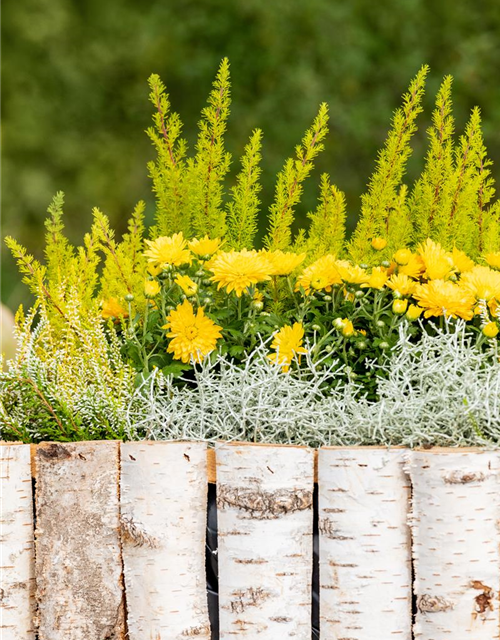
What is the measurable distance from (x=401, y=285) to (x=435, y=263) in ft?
0.31

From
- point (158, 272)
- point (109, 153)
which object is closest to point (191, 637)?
point (158, 272)

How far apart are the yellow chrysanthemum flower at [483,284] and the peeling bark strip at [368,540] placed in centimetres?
43

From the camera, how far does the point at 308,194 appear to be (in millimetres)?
4617

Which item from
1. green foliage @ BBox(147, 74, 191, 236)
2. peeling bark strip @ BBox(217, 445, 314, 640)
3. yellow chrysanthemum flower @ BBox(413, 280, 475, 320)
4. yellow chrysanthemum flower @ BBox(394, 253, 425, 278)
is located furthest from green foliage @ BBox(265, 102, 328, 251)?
peeling bark strip @ BBox(217, 445, 314, 640)

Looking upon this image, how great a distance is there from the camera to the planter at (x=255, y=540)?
4.37ft

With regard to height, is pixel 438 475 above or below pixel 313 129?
below

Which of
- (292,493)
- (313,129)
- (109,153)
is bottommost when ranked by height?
(292,493)

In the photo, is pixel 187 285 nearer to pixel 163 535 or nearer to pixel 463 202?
pixel 163 535

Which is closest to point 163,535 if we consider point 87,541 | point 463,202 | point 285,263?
point 87,541

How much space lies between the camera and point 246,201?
6.48 ft

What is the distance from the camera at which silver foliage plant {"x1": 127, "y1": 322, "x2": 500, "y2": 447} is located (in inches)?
56.4

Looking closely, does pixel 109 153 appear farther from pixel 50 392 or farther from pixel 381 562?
pixel 381 562

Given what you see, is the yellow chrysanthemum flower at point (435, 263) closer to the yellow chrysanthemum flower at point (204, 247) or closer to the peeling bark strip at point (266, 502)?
the yellow chrysanthemum flower at point (204, 247)

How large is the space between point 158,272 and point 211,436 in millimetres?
380
